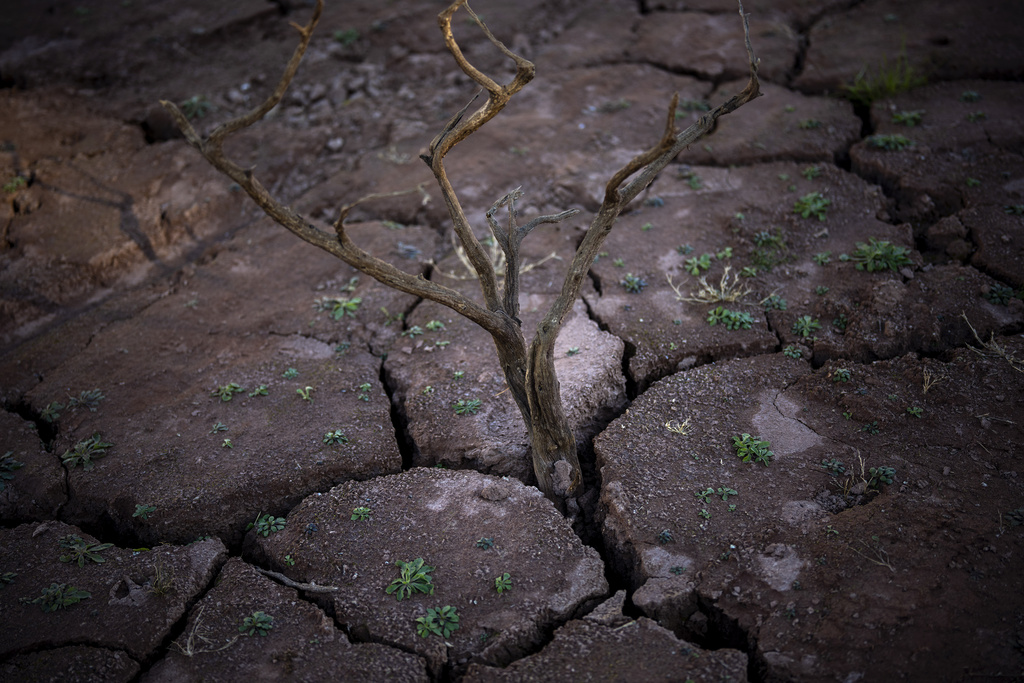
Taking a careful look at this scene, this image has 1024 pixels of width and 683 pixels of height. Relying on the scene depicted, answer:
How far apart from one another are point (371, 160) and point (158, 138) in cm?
195

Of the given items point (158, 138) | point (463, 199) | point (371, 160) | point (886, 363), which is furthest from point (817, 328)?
point (158, 138)

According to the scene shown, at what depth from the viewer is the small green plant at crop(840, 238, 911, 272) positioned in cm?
359

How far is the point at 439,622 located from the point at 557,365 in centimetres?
143

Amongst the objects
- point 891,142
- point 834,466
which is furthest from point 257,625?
point 891,142

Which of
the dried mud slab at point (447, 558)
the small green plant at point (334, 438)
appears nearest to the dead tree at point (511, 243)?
the dried mud slab at point (447, 558)

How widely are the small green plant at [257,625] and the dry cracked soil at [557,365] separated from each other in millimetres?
10

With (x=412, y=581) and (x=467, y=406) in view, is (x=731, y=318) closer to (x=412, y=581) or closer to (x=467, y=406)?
(x=467, y=406)

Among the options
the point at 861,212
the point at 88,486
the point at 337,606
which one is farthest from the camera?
the point at 861,212

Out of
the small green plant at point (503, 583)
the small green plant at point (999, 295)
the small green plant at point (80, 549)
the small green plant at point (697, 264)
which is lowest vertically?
the small green plant at point (503, 583)

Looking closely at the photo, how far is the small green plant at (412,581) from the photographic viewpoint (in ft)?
7.70

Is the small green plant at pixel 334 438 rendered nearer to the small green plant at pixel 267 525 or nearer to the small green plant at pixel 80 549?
the small green plant at pixel 267 525

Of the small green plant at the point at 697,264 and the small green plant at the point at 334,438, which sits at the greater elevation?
the small green plant at the point at 697,264

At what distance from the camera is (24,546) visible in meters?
2.56

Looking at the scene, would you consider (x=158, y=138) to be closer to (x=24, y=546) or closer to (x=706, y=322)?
(x=24, y=546)
